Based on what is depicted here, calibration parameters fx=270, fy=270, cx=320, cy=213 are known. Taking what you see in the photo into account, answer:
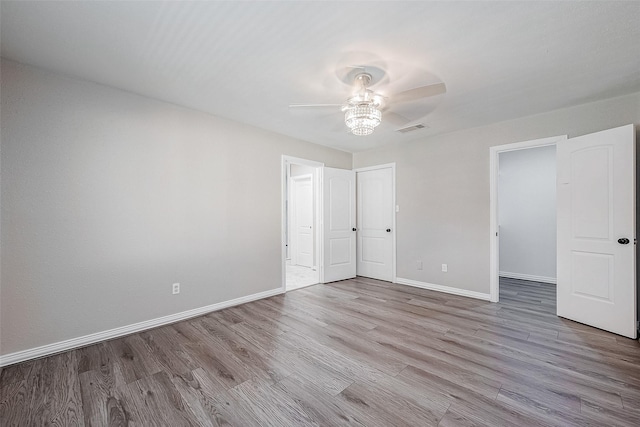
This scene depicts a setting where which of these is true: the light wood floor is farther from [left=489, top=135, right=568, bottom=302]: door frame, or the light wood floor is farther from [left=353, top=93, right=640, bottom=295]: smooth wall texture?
[left=353, top=93, right=640, bottom=295]: smooth wall texture

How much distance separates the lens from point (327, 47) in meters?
2.05

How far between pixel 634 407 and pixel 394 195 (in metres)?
3.61

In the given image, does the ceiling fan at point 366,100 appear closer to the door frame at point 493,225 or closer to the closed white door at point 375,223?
the door frame at point 493,225

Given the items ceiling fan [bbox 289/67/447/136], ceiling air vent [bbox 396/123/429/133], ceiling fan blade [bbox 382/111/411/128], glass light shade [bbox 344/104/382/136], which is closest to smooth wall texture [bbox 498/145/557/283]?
ceiling air vent [bbox 396/123/429/133]

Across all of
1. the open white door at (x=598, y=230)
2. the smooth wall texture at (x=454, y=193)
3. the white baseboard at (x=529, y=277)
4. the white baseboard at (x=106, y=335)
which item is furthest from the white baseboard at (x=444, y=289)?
the white baseboard at (x=106, y=335)

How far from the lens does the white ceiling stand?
1.71m

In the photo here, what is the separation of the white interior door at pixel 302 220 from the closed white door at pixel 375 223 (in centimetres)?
139

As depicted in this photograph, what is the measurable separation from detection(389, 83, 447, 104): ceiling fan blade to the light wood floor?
8.03 feet

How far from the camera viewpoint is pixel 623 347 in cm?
245

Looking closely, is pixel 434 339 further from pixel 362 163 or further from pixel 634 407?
pixel 362 163

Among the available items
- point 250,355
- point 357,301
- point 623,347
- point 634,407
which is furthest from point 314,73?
point 623,347

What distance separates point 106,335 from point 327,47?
3.32 metres

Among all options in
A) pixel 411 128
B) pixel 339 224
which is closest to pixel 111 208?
pixel 339 224

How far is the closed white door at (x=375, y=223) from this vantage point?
16.3ft
